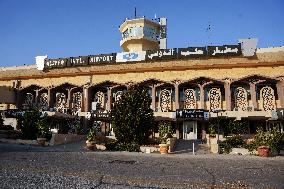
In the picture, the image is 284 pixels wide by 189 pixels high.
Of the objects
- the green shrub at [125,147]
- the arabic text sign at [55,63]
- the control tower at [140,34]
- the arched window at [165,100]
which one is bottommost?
the green shrub at [125,147]

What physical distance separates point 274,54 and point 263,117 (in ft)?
31.0

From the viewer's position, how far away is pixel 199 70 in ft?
122

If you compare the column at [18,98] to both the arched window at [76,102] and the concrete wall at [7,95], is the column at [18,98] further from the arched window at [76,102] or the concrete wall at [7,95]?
the arched window at [76,102]

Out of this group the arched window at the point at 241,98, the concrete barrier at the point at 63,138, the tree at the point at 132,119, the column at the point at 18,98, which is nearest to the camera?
the tree at the point at 132,119

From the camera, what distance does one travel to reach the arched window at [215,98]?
35844 millimetres

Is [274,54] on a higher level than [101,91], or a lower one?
higher

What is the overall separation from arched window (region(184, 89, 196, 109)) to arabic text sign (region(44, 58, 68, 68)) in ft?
65.0

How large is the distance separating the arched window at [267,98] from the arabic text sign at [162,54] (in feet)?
40.5

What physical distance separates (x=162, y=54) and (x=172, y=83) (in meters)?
5.19

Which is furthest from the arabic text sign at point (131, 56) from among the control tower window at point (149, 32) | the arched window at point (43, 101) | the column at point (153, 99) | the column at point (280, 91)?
the column at point (280, 91)

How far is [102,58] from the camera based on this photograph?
42531 millimetres

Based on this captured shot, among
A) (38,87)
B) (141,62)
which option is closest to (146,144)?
(141,62)

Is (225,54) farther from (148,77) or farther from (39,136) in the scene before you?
(39,136)

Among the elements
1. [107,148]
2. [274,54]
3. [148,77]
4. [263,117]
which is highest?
[274,54]
